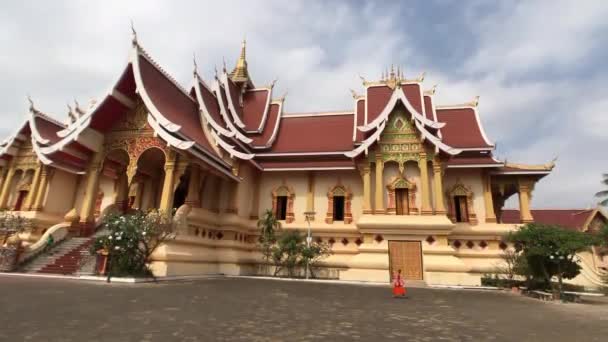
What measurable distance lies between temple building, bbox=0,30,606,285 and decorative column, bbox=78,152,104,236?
4 cm

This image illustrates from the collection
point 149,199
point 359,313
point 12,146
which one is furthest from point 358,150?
point 12,146

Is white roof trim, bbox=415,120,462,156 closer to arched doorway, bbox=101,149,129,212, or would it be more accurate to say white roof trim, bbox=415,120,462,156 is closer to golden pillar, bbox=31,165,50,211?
arched doorway, bbox=101,149,129,212

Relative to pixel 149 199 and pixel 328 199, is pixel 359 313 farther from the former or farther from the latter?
pixel 149 199

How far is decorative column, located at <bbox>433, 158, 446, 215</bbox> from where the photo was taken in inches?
530

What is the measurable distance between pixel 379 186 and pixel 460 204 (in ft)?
12.9

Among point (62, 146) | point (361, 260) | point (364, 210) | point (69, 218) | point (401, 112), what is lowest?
point (361, 260)

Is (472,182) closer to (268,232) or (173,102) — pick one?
(268,232)

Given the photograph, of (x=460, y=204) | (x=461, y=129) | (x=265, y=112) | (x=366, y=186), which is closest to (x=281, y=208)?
(x=366, y=186)

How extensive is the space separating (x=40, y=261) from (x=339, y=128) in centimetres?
1382

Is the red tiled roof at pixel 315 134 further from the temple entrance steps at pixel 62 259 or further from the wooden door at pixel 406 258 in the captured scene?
the temple entrance steps at pixel 62 259

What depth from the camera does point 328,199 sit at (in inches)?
622

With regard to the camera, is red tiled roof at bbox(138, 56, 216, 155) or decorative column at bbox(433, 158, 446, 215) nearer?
red tiled roof at bbox(138, 56, 216, 155)

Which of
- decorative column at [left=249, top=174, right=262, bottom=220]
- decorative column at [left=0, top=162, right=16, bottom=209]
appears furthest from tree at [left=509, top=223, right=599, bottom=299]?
decorative column at [left=0, top=162, right=16, bottom=209]

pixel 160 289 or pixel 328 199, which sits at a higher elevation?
pixel 328 199
